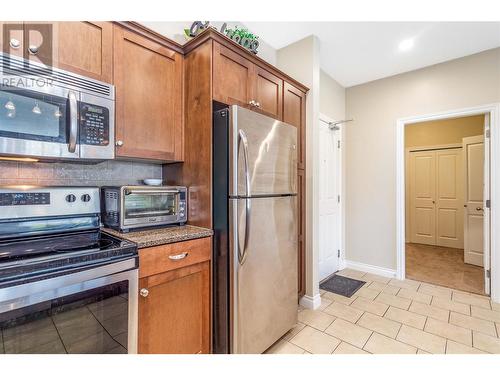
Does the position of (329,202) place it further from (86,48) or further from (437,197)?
(437,197)

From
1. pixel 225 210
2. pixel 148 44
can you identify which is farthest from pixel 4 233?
pixel 148 44

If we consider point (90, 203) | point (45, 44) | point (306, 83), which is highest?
point (306, 83)

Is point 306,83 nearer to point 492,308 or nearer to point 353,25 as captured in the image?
point 353,25

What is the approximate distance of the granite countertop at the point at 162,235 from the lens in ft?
4.29

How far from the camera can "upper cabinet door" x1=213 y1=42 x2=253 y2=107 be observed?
1675 mm

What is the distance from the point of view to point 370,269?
3.54 meters

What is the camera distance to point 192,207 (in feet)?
5.81

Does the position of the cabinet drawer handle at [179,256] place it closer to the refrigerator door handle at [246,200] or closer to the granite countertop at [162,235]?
the granite countertop at [162,235]

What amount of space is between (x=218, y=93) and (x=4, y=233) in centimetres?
144

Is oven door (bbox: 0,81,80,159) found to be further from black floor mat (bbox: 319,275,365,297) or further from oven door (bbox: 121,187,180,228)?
black floor mat (bbox: 319,275,365,297)

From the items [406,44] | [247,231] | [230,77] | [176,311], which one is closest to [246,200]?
[247,231]

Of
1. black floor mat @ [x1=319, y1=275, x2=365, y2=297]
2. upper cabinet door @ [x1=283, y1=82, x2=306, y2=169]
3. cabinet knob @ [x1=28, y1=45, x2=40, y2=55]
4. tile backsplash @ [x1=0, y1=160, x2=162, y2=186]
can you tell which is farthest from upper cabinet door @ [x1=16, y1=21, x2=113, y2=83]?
black floor mat @ [x1=319, y1=275, x2=365, y2=297]
